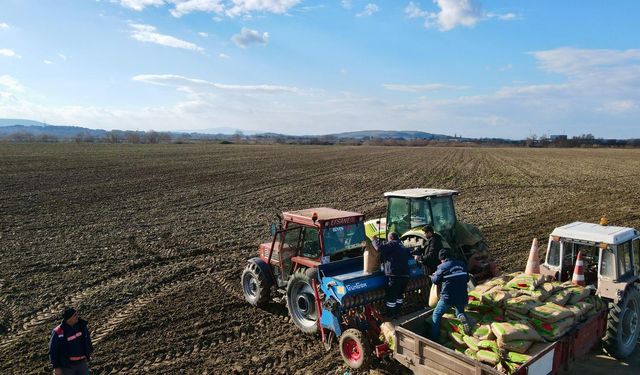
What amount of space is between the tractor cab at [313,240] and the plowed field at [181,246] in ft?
3.60

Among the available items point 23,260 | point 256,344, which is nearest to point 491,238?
point 256,344

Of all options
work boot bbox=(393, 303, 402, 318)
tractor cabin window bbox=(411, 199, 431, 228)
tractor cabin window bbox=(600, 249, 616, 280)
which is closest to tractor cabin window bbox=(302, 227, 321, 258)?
work boot bbox=(393, 303, 402, 318)

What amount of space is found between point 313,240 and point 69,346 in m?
4.07

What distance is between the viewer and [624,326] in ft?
23.1

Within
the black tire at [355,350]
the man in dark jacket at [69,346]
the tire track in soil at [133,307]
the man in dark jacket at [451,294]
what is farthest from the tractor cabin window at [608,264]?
the tire track in soil at [133,307]

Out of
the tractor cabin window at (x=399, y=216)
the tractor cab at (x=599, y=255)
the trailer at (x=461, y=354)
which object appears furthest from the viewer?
the tractor cabin window at (x=399, y=216)

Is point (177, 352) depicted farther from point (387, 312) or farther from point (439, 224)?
point (439, 224)

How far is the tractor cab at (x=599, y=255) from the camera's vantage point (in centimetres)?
692

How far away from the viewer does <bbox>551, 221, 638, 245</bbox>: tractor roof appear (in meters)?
6.96

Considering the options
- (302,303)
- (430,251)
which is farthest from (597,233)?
(302,303)

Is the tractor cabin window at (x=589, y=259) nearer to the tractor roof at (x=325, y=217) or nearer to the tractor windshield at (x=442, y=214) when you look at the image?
the tractor windshield at (x=442, y=214)

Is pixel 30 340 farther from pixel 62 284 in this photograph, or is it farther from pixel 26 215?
pixel 26 215

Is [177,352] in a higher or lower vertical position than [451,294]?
lower

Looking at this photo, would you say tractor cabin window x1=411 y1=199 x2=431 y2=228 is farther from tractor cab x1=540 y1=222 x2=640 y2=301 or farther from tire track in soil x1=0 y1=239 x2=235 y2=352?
tire track in soil x1=0 y1=239 x2=235 y2=352
